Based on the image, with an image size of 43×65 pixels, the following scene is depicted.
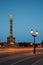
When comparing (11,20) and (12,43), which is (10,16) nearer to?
(11,20)

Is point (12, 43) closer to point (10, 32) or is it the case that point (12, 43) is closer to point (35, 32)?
point (10, 32)

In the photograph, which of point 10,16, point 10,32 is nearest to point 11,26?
point 10,32

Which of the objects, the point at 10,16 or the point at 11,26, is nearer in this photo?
the point at 11,26

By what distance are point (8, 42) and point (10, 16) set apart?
23813 millimetres

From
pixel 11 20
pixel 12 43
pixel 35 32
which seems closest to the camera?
pixel 35 32

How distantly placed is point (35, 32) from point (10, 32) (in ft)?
310

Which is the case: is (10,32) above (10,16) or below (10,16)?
below

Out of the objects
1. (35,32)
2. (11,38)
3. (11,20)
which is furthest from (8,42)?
(35,32)

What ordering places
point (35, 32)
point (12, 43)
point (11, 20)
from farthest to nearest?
point (11, 20)
point (12, 43)
point (35, 32)

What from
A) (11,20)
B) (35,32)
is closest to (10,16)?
(11,20)

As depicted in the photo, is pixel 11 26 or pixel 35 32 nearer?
pixel 35 32

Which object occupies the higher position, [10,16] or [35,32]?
[10,16]

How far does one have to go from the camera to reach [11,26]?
5856 inches

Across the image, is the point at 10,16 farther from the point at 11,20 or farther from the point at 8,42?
the point at 8,42
